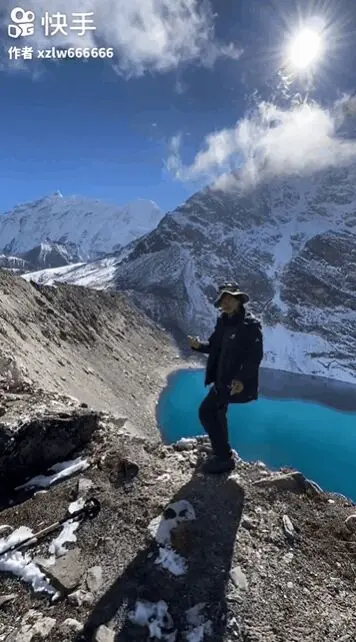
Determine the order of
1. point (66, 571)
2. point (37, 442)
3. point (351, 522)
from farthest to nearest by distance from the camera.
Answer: point (37, 442) → point (351, 522) → point (66, 571)

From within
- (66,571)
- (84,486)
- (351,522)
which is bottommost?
(66,571)

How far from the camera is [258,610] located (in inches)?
197

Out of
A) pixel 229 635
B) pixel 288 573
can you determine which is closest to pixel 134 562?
pixel 229 635

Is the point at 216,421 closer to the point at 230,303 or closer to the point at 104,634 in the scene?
the point at 230,303

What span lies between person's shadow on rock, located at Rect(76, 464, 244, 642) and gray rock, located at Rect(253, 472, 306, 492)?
0.68 metres

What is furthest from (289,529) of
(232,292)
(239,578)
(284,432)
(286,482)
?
(284,432)

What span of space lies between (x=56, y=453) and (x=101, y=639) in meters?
3.89

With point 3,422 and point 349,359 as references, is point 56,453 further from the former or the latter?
point 349,359

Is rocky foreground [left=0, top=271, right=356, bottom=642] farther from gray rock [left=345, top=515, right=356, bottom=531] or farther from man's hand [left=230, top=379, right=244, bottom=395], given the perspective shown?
man's hand [left=230, top=379, right=244, bottom=395]

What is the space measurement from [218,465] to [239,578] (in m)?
2.08

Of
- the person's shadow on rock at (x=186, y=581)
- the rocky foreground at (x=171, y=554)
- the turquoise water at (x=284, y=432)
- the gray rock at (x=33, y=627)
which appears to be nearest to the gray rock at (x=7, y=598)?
the rocky foreground at (x=171, y=554)

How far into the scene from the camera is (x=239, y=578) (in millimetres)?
5348

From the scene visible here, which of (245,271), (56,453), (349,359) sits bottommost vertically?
(349,359)

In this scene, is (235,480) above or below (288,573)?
above
